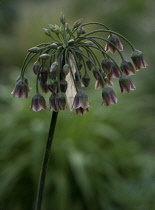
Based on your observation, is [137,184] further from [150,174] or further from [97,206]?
[97,206]

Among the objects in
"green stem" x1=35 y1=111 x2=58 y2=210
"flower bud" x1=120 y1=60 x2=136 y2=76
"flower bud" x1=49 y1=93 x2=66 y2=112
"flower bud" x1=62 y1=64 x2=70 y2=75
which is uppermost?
"flower bud" x1=120 y1=60 x2=136 y2=76

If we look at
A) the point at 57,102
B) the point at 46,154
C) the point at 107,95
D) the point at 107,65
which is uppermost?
the point at 107,65

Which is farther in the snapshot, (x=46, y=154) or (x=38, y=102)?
(x=38, y=102)

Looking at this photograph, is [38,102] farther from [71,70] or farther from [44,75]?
[71,70]

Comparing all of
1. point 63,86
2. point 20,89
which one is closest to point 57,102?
point 63,86

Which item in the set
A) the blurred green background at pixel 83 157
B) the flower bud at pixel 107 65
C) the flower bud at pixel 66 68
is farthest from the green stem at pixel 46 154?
the blurred green background at pixel 83 157

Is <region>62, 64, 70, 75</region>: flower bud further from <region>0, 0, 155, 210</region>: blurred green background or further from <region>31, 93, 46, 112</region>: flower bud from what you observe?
<region>0, 0, 155, 210</region>: blurred green background

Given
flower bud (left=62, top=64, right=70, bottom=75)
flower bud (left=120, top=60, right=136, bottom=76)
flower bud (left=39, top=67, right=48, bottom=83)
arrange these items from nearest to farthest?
flower bud (left=62, top=64, right=70, bottom=75) → flower bud (left=39, top=67, right=48, bottom=83) → flower bud (left=120, top=60, right=136, bottom=76)

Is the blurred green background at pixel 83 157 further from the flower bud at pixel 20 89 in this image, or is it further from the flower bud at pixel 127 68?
the flower bud at pixel 20 89

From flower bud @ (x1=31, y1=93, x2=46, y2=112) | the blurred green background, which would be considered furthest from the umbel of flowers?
the blurred green background

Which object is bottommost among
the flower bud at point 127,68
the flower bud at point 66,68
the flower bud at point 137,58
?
the flower bud at point 66,68
